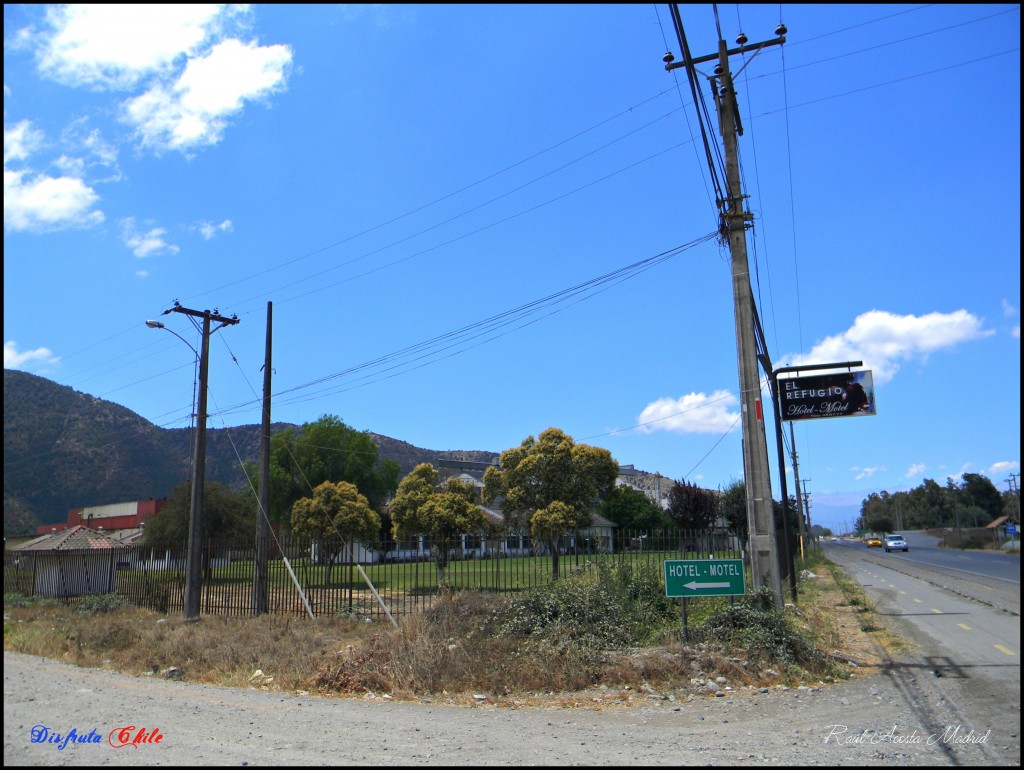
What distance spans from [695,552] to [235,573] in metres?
13.0

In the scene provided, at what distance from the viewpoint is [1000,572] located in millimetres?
30688

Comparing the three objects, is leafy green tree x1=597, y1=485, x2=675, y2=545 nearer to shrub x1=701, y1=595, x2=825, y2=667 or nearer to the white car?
the white car

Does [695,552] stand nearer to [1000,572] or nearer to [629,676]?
[629,676]

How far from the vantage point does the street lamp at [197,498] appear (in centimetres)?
1745

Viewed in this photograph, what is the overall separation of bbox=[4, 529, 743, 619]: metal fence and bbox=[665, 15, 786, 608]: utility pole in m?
2.07

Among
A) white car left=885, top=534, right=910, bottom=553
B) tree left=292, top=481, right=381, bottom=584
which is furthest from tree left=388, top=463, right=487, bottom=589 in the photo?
white car left=885, top=534, right=910, bottom=553

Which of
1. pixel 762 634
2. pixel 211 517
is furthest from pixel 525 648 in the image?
pixel 211 517

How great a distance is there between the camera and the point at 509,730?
297 inches

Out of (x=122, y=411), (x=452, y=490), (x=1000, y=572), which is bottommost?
(x=1000, y=572)

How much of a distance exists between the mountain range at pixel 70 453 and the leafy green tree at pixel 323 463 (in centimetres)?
766

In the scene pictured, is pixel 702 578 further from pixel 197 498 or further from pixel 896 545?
pixel 896 545

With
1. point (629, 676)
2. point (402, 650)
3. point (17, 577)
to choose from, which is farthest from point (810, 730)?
point (17, 577)

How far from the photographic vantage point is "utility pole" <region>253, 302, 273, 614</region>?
56.6 feet

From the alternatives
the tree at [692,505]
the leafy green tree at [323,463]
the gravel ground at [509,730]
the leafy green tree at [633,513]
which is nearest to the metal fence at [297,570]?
the gravel ground at [509,730]
